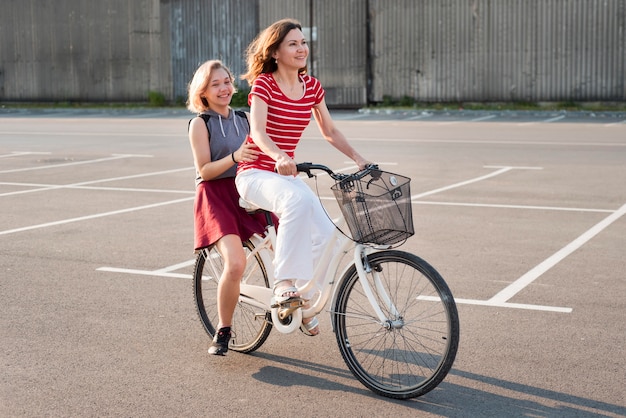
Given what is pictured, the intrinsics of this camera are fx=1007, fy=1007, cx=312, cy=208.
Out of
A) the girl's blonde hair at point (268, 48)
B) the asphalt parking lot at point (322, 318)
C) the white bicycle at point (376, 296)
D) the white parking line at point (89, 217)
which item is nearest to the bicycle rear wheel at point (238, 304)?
the white bicycle at point (376, 296)

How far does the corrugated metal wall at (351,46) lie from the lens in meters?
28.9

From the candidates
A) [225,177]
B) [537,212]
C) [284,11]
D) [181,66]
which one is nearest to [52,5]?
[181,66]

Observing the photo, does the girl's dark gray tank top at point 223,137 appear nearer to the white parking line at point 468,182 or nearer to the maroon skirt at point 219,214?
the maroon skirt at point 219,214

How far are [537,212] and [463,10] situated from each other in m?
20.1

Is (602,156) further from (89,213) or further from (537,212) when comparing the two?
(89,213)

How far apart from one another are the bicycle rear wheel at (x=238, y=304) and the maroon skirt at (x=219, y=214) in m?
0.12

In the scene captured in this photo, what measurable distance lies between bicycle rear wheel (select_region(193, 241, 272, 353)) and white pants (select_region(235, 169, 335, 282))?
513mm

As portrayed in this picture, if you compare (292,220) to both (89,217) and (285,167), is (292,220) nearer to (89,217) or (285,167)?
(285,167)

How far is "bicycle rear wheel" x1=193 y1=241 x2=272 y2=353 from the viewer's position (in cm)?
582

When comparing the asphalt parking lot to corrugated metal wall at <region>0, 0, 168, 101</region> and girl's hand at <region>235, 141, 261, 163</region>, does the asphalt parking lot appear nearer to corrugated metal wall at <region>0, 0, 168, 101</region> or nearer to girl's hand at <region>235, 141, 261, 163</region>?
girl's hand at <region>235, 141, 261, 163</region>

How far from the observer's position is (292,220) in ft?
16.9

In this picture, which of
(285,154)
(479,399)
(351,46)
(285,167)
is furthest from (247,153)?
(351,46)

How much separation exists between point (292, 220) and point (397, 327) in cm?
76

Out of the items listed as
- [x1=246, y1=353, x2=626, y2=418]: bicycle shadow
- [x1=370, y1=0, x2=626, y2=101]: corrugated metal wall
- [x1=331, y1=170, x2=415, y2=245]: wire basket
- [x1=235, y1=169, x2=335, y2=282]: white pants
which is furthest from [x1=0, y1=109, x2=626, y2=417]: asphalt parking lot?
[x1=370, y1=0, x2=626, y2=101]: corrugated metal wall
